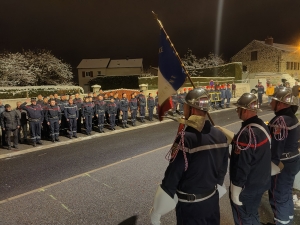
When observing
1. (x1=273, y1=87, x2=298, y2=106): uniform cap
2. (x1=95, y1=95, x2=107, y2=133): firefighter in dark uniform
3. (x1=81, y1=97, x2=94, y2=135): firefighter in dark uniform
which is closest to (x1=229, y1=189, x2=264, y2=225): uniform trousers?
(x1=273, y1=87, x2=298, y2=106): uniform cap

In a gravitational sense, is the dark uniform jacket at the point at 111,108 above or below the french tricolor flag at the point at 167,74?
below

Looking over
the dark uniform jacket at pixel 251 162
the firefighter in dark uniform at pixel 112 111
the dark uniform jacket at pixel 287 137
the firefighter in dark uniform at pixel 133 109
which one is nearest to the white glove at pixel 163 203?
the dark uniform jacket at pixel 251 162

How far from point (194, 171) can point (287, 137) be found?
227 cm

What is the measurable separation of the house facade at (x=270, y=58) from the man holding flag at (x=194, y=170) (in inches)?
1740

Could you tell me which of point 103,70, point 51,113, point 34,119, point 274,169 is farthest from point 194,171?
point 103,70

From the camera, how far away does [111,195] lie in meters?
5.55

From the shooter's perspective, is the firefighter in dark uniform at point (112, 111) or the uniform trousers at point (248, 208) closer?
the uniform trousers at point (248, 208)

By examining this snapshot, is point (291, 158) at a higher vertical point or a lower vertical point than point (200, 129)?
lower

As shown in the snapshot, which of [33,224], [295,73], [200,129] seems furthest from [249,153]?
[295,73]

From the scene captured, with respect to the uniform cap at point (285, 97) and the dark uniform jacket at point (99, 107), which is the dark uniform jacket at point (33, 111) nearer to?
the dark uniform jacket at point (99, 107)

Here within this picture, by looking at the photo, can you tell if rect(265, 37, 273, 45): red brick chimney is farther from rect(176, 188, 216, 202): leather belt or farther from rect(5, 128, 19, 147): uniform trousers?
rect(176, 188, 216, 202): leather belt

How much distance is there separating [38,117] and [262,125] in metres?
9.19

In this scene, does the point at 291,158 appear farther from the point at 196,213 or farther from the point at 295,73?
the point at 295,73

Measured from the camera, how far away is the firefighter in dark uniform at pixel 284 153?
160 inches
